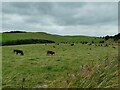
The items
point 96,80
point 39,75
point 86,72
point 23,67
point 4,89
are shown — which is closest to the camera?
point 96,80

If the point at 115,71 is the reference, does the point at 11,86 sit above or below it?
below

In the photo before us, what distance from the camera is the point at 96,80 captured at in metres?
11.3

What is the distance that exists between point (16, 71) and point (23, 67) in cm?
151

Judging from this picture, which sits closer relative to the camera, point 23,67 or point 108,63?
point 108,63

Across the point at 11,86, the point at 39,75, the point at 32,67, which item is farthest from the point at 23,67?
the point at 11,86

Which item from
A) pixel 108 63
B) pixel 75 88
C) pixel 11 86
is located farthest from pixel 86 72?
pixel 11 86

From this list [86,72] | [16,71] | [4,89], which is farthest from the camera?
[16,71]

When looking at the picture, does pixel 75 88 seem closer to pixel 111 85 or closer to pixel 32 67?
pixel 111 85

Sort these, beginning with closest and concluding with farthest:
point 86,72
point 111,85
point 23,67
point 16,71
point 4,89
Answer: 1. point 111,85
2. point 86,72
3. point 4,89
4. point 16,71
5. point 23,67

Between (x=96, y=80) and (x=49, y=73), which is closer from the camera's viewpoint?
(x=96, y=80)

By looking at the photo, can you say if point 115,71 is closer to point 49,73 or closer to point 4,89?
point 4,89

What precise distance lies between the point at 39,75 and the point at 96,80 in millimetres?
9450

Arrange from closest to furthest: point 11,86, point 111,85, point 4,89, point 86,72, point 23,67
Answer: point 111,85
point 86,72
point 4,89
point 11,86
point 23,67

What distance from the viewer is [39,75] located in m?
20.4
